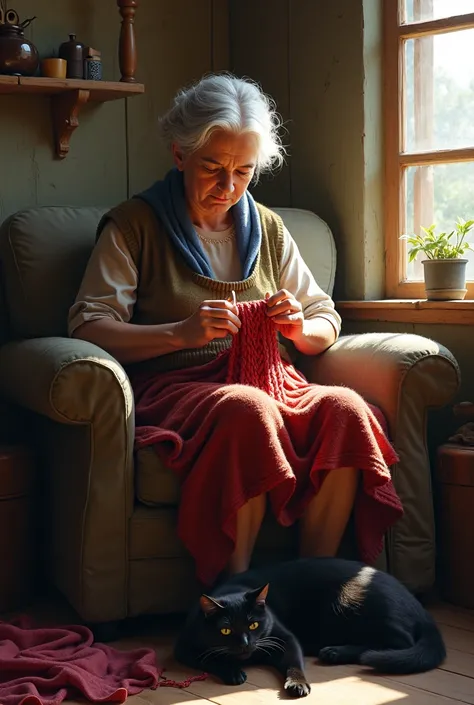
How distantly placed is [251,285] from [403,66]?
101cm

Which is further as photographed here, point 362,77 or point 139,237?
point 362,77

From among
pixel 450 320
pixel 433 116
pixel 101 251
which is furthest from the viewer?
pixel 433 116

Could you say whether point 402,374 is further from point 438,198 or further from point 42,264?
point 42,264

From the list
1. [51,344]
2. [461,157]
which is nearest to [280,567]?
[51,344]

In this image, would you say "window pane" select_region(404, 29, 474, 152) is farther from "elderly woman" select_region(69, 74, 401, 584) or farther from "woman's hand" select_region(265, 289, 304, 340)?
"woman's hand" select_region(265, 289, 304, 340)

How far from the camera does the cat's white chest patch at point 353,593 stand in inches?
85.2

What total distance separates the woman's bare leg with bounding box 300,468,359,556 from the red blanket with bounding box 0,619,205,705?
465mm

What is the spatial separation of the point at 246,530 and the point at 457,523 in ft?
1.99

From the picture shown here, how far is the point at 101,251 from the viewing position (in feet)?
8.82

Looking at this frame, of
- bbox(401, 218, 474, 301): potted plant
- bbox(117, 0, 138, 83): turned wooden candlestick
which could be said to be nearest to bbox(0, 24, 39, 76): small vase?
bbox(117, 0, 138, 83): turned wooden candlestick

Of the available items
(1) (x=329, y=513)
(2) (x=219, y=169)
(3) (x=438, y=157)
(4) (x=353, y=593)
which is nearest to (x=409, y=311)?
(3) (x=438, y=157)

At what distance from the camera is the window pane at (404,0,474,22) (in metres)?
3.09

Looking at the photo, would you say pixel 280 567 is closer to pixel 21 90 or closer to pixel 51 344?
pixel 51 344

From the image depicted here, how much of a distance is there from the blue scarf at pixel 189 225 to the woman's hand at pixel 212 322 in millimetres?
253
